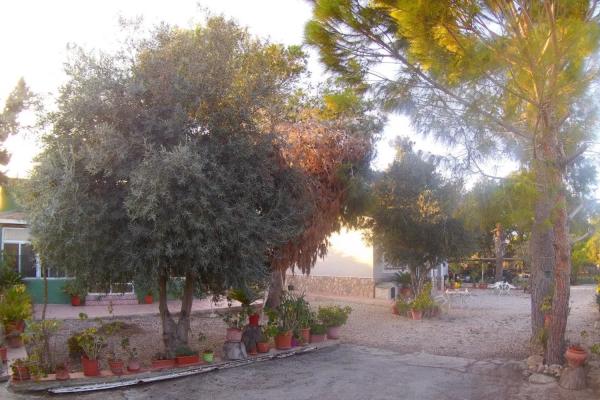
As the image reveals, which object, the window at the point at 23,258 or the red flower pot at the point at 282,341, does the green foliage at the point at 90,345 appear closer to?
the red flower pot at the point at 282,341

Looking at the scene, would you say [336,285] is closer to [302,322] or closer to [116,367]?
[302,322]

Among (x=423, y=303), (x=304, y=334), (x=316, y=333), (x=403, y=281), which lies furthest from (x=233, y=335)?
(x=403, y=281)

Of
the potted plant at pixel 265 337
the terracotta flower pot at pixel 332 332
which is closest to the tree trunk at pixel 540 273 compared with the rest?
the terracotta flower pot at pixel 332 332

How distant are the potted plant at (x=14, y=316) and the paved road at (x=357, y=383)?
375 centimetres

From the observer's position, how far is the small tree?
1630 centimetres

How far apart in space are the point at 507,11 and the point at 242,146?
168 inches

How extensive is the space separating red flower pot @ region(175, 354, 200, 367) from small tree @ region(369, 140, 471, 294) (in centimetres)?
767

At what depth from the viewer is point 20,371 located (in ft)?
26.1

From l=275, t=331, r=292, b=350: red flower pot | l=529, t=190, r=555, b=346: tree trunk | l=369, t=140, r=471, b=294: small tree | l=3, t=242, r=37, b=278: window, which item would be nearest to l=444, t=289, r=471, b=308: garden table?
l=369, t=140, r=471, b=294: small tree

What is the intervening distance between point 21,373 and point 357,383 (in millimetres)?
4721

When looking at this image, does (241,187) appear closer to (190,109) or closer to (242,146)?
(242,146)

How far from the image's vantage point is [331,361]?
10180mm

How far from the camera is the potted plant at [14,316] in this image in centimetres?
1124

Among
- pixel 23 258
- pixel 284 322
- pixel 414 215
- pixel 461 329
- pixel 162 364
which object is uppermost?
pixel 414 215
